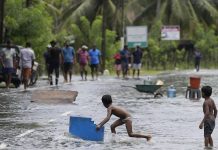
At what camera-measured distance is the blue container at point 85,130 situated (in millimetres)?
13430

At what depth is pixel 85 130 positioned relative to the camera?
13.6m

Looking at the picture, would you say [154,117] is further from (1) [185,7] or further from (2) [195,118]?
(1) [185,7]

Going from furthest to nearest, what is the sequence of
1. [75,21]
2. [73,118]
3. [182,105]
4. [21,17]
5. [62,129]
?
[75,21]
[21,17]
[182,105]
[62,129]
[73,118]

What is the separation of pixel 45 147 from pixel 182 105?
31.5ft

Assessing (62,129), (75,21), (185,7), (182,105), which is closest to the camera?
(62,129)

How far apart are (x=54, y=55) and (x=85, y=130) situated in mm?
16610

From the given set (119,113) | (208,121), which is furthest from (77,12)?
(208,121)

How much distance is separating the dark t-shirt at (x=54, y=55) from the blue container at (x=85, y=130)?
1615 centimetres

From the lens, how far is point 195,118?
1767 cm

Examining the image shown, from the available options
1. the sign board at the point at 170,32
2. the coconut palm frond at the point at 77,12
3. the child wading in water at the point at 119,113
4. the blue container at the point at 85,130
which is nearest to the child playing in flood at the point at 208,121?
the child wading in water at the point at 119,113

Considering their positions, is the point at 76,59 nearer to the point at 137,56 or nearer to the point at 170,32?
the point at 137,56

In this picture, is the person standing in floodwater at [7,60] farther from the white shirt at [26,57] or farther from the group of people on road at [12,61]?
the white shirt at [26,57]

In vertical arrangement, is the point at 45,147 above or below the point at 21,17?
below

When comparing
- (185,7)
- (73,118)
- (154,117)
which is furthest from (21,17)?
(185,7)
